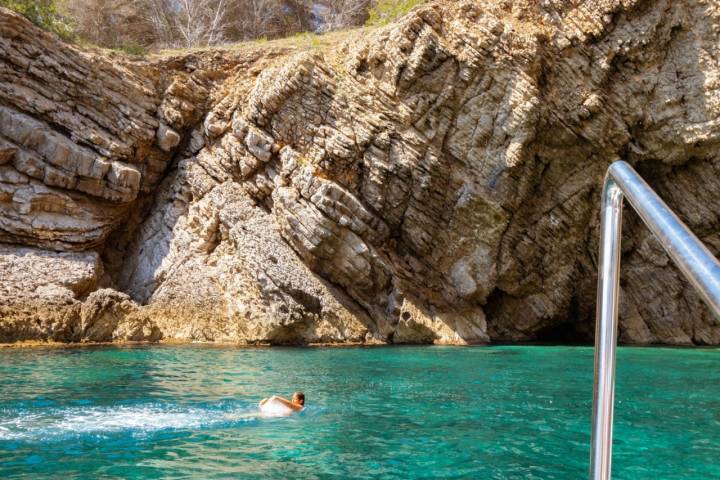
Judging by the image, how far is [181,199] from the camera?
80.4ft

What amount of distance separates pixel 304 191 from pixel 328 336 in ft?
18.0

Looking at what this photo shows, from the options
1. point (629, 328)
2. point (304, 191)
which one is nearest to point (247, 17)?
point (304, 191)

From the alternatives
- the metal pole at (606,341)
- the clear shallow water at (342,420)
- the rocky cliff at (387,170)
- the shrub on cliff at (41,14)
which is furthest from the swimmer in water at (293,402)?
the shrub on cliff at (41,14)

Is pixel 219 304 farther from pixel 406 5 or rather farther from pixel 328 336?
pixel 406 5

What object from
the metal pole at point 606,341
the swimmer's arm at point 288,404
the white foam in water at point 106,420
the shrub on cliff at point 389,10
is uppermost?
the shrub on cliff at point 389,10

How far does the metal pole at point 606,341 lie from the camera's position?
1.57 metres

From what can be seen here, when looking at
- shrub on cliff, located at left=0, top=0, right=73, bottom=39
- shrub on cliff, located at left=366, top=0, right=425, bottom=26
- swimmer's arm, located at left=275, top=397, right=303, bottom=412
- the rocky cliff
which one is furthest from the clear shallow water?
shrub on cliff, located at left=366, top=0, right=425, bottom=26

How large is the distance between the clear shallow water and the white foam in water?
0.10 feet

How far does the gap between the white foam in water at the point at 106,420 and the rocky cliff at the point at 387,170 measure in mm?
11427

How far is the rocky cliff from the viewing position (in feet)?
70.9

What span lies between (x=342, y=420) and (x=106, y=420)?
3.40m

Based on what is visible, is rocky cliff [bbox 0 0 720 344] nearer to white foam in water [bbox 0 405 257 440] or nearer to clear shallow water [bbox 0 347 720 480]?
clear shallow water [bbox 0 347 720 480]

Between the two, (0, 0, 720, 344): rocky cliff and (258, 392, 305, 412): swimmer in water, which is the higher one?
(0, 0, 720, 344): rocky cliff

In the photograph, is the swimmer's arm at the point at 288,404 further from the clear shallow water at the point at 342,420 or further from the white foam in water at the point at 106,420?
the white foam in water at the point at 106,420
